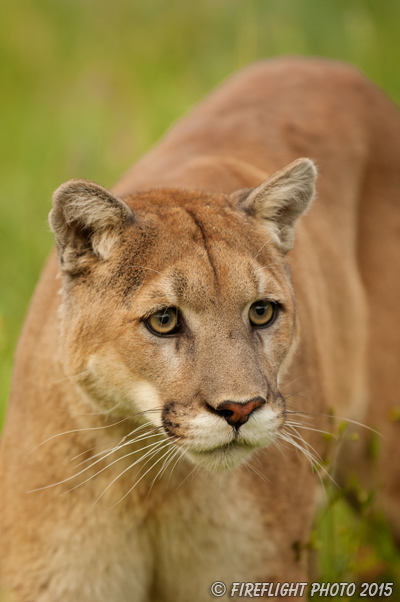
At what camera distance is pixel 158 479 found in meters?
3.75

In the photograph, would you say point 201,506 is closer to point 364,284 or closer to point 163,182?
point 163,182

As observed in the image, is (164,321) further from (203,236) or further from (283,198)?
(283,198)

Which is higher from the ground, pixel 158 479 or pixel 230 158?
pixel 230 158

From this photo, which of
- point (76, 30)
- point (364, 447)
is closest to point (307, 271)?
point (364, 447)

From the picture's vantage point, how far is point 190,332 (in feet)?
10.7

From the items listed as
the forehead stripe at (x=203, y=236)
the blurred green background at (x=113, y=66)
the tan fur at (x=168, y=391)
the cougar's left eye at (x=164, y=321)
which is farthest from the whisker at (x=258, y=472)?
the blurred green background at (x=113, y=66)

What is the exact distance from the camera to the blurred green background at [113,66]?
7973 millimetres

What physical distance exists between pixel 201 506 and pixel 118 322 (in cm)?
95

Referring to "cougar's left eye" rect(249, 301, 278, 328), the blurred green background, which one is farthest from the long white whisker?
the blurred green background

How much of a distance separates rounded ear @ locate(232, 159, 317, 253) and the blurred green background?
133 inches

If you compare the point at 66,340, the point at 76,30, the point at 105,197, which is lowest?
the point at 66,340
